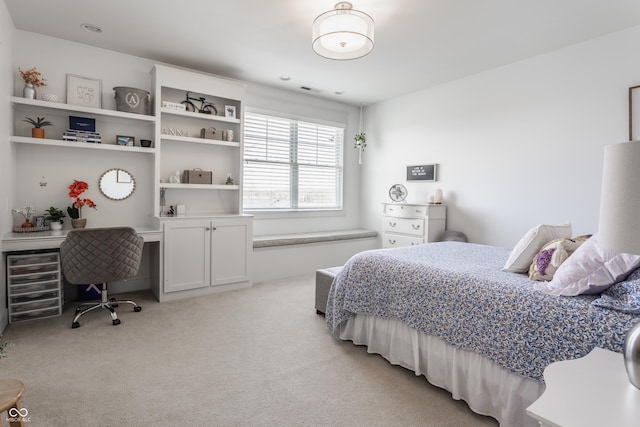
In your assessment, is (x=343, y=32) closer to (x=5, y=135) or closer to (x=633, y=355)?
(x=633, y=355)

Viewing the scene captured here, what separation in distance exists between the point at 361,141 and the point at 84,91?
149 inches

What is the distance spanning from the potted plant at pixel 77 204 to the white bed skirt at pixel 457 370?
9.37 ft

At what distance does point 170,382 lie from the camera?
2016 millimetres

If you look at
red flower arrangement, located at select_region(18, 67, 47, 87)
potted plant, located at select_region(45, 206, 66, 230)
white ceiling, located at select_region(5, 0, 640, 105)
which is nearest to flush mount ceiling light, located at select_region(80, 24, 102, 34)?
white ceiling, located at select_region(5, 0, 640, 105)

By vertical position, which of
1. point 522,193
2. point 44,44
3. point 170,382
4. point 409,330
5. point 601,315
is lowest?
point 170,382

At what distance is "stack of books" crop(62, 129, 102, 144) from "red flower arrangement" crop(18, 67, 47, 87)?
48 cm

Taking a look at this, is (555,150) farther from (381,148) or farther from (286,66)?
(286,66)

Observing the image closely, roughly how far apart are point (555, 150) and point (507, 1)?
1.64 m

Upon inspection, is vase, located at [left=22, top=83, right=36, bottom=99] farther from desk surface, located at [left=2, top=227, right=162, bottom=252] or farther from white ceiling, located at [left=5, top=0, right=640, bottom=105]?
desk surface, located at [left=2, top=227, right=162, bottom=252]

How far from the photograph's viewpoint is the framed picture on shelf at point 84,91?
3395 mm

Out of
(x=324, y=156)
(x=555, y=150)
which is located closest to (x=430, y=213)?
(x=555, y=150)

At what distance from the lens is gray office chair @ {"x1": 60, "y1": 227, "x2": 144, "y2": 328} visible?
8.87 ft

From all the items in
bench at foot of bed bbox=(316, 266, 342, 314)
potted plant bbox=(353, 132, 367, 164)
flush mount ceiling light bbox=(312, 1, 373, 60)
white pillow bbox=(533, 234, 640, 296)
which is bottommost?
bench at foot of bed bbox=(316, 266, 342, 314)

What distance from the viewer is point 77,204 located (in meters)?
3.31
